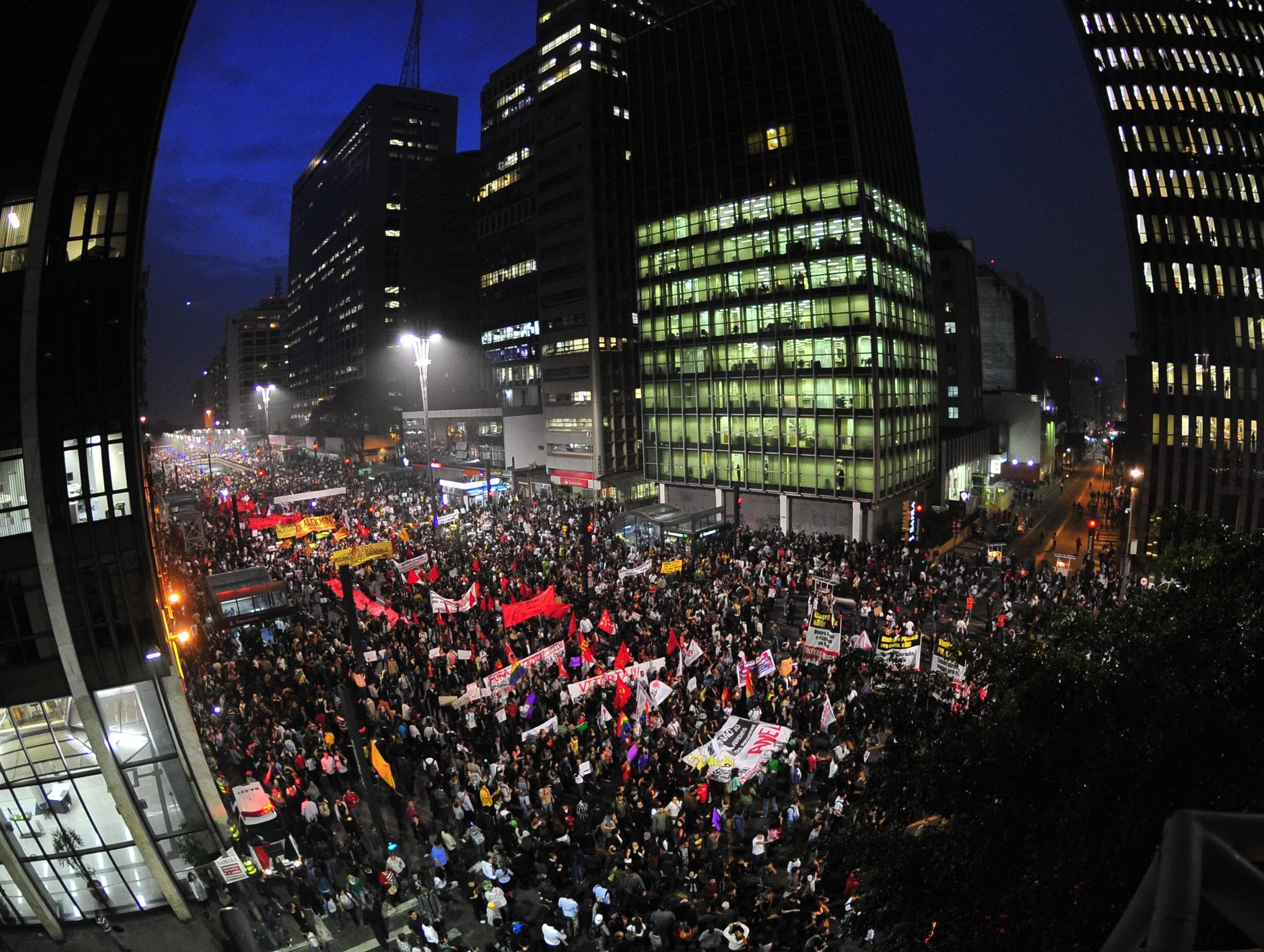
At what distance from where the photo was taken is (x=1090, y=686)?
6.28m

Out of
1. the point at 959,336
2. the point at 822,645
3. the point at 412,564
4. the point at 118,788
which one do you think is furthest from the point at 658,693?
the point at 959,336

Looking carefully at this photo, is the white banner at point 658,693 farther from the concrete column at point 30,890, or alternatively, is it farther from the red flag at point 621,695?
the concrete column at point 30,890

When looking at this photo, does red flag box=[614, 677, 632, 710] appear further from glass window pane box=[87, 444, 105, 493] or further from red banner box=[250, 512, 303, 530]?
red banner box=[250, 512, 303, 530]

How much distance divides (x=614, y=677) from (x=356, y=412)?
11228cm

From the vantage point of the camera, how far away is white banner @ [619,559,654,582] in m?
29.8

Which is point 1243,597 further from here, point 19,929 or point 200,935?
point 19,929

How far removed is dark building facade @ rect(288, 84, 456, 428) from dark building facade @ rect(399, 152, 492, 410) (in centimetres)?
1040

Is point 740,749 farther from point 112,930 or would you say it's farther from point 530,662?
point 112,930

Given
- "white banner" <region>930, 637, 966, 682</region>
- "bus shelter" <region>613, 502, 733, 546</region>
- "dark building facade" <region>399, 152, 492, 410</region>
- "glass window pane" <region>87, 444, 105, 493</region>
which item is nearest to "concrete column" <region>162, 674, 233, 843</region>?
"glass window pane" <region>87, 444, 105, 493</region>

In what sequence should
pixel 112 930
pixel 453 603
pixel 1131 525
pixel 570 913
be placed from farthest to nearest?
pixel 1131 525 < pixel 453 603 < pixel 112 930 < pixel 570 913

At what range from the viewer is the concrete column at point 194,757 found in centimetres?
1750


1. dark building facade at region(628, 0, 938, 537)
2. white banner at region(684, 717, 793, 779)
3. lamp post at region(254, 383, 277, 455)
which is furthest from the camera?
lamp post at region(254, 383, 277, 455)

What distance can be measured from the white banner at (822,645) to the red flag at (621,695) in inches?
227

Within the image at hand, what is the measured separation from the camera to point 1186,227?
46.5 m
